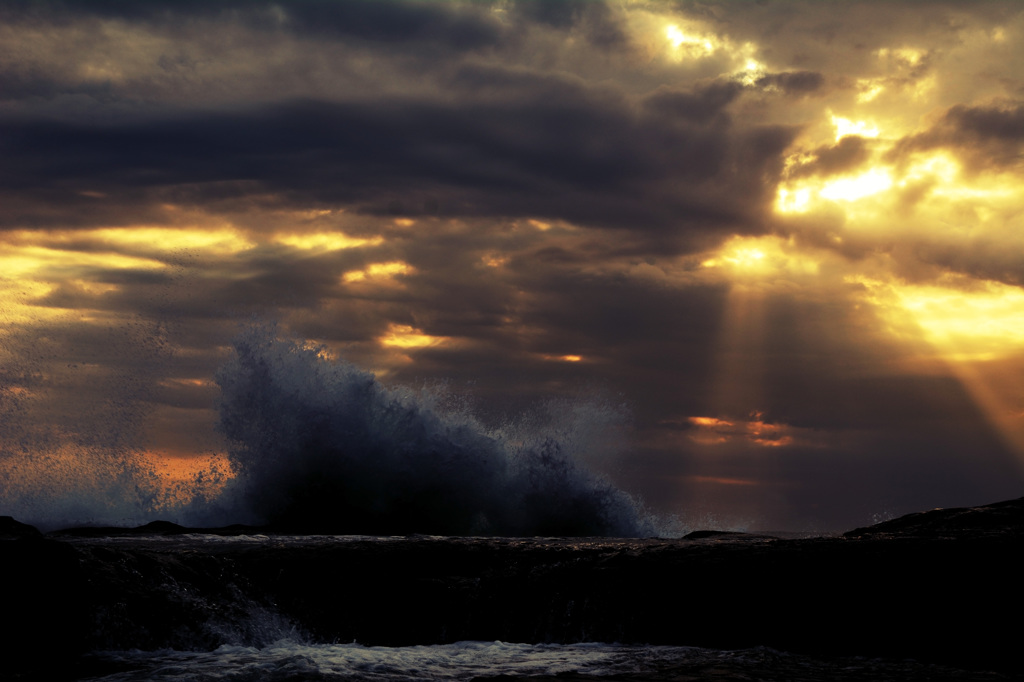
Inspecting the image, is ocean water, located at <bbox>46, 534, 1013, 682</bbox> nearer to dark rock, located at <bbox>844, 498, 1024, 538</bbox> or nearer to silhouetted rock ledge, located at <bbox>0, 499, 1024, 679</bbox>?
silhouetted rock ledge, located at <bbox>0, 499, 1024, 679</bbox>

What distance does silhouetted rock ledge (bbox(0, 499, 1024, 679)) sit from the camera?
7.13 metres

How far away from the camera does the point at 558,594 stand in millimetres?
8852

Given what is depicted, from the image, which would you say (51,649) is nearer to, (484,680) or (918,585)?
(484,680)

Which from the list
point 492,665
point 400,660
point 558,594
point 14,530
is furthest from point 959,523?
point 14,530

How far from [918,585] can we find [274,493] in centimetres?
1642

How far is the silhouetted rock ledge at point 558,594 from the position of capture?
281 inches

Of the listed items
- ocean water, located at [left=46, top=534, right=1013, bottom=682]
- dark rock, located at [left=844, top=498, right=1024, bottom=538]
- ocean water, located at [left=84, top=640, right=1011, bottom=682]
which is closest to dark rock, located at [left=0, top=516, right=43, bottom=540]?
ocean water, located at [left=46, top=534, right=1013, bottom=682]

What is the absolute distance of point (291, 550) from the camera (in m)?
9.78

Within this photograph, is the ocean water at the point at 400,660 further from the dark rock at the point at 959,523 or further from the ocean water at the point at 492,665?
the dark rock at the point at 959,523

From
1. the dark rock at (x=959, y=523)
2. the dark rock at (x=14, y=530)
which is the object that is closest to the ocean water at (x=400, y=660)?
the dark rock at (x=14, y=530)

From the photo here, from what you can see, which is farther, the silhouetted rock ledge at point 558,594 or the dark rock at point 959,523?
the dark rock at point 959,523

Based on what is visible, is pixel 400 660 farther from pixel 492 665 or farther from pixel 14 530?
pixel 14 530

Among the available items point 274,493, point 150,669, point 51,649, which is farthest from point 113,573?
point 274,493

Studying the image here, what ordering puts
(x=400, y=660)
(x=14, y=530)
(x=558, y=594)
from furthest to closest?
(x=558, y=594) < (x=14, y=530) < (x=400, y=660)
